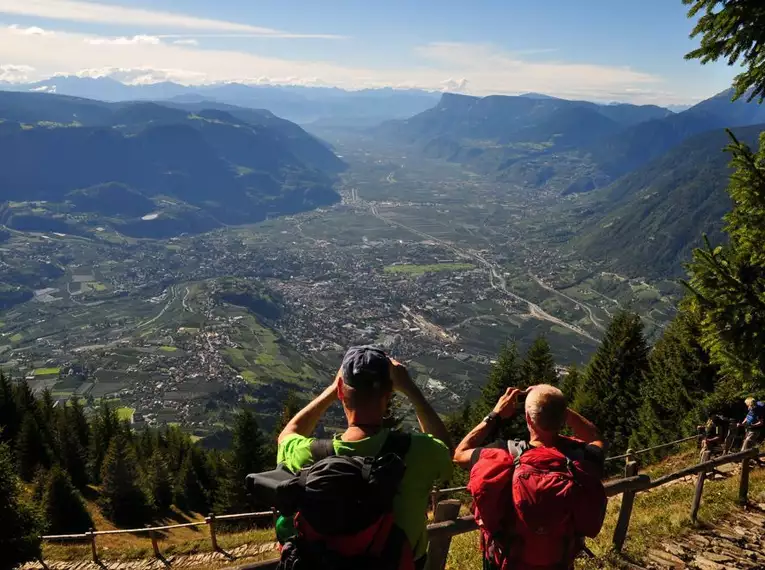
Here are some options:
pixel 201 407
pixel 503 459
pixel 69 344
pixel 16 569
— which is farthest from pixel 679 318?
pixel 69 344

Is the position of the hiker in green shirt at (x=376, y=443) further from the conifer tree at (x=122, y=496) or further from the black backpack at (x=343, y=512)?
the conifer tree at (x=122, y=496)

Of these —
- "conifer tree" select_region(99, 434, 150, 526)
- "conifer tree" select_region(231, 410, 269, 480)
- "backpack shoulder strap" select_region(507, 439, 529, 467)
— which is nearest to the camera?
"backpack shoulder strap" select_region(507, 439, 529, 467)

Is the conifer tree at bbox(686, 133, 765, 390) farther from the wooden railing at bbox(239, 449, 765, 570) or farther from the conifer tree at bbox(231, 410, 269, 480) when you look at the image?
the conifer tree at bbox(231, 410, 269, 480)

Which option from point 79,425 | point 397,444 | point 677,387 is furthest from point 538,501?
point 79,425

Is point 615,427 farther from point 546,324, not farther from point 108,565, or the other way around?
point 546,324

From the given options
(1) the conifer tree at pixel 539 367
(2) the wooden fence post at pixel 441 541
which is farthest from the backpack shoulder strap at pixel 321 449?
(1) the conifer tree at pixel 539 367

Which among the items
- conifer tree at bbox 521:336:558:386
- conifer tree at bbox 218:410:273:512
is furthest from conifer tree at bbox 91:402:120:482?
conifer tree at bbox 521:336:558:386
